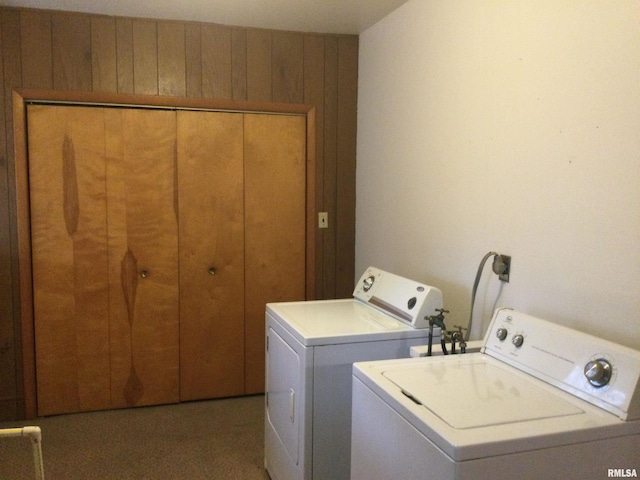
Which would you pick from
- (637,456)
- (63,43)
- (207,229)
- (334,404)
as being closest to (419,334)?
(334,404)

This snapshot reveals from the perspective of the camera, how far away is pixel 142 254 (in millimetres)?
3266

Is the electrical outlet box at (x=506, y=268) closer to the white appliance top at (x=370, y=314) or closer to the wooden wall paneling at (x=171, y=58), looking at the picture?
the white appliance top at (x=370, y=314)

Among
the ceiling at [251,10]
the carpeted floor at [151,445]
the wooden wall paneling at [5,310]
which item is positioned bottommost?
the carpeted floor at [151,445]

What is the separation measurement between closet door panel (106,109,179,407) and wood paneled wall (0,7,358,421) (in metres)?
0.27

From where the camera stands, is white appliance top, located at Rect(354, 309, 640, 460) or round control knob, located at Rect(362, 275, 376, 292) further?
round control knob, located at Rect(362, 275, 376, 292)

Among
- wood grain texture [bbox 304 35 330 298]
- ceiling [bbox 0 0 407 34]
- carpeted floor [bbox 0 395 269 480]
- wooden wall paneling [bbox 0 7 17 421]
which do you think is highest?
ceiling [bbox 0 0 407 34]

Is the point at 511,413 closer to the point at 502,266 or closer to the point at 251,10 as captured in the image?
the point at 502,266

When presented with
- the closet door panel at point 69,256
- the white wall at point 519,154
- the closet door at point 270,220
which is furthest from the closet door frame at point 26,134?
the white wall at point 519,154

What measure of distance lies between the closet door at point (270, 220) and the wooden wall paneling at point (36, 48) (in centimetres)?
115

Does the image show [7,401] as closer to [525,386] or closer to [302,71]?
[302,71]

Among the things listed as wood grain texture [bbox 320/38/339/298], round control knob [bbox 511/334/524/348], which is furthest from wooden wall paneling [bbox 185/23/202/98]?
round control knob [bbox 511/334/524/348]

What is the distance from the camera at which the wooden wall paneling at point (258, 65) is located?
10.9 ft

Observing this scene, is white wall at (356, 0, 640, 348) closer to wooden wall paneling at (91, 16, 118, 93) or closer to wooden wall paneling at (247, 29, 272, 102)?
wooden wall paneling at (247, 29, 272, 102)

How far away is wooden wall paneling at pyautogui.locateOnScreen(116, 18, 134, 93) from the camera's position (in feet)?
10.2
